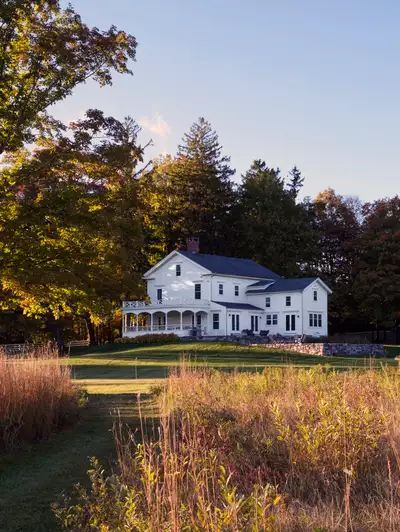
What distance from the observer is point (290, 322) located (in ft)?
165

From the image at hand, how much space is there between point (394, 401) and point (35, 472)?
4.67m

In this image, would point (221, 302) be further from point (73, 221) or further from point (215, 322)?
point (73, 221)

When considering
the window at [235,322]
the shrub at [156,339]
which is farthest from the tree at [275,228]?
the shrub at [156,339]

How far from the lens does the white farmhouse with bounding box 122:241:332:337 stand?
1959 inches

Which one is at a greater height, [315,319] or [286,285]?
[286,285]

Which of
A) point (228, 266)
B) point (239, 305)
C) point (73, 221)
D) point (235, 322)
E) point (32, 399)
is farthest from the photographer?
point (228, 266)

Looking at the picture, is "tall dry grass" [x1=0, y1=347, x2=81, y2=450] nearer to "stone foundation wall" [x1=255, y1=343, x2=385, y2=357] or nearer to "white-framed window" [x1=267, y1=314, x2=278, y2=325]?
"stone foundation wall" [x1=255, y1=343, x2=385, y2=357]

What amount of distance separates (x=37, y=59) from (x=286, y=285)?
127ft

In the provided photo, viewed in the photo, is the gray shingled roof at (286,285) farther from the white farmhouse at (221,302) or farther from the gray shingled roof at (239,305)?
the gray shingled roof at (239,305)

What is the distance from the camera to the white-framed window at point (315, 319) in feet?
167

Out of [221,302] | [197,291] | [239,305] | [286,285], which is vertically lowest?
[239,305]

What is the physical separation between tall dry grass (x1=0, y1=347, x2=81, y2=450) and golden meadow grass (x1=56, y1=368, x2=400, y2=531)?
1.92m

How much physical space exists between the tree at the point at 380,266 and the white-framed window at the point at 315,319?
664 centimetres

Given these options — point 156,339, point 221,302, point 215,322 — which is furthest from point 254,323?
point 156,339
